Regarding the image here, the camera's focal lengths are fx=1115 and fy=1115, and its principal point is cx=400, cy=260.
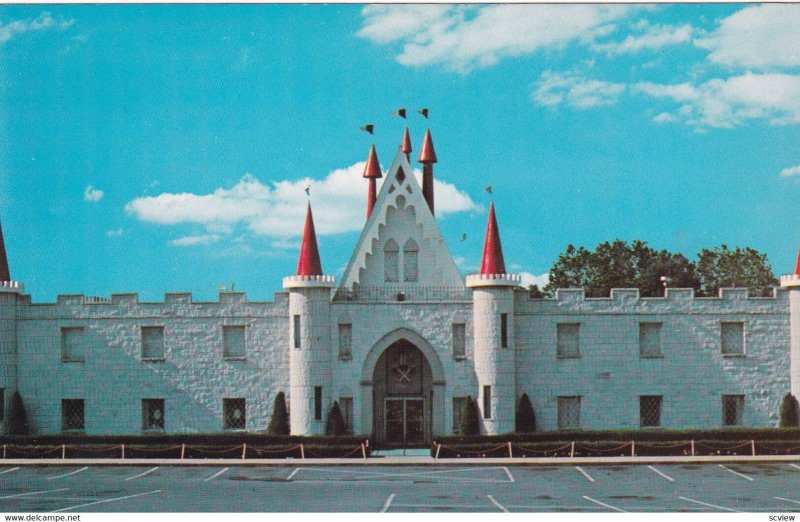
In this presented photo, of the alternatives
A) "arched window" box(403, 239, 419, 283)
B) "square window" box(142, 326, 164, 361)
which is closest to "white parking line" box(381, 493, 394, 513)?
"arched window" box(403, 239, 419, 283)

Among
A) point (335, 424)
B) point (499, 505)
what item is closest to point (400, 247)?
point (335, 424)

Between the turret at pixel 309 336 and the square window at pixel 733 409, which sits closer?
the turret at pixel 309 336

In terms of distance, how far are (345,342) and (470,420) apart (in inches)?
252

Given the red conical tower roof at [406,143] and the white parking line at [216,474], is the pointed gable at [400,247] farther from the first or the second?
the white parking line at [216,474]

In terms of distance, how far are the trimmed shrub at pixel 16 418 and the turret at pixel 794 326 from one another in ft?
110

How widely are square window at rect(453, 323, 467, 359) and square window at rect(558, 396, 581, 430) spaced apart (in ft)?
15.7

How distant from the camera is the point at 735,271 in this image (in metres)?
73.1

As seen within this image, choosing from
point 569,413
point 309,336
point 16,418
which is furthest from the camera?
point 569,413

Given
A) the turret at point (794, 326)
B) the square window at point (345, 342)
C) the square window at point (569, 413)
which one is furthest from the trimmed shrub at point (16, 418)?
the turret at point (794, 326)

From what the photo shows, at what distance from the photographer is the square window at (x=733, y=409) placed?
161ft

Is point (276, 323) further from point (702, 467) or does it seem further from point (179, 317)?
point (702, 467)

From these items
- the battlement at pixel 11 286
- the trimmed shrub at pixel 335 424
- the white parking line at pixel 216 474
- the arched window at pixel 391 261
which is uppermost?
the arched window at pixel 391 261

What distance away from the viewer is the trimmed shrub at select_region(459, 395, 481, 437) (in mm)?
46875

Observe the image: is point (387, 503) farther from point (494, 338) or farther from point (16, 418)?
point (16, 418)
